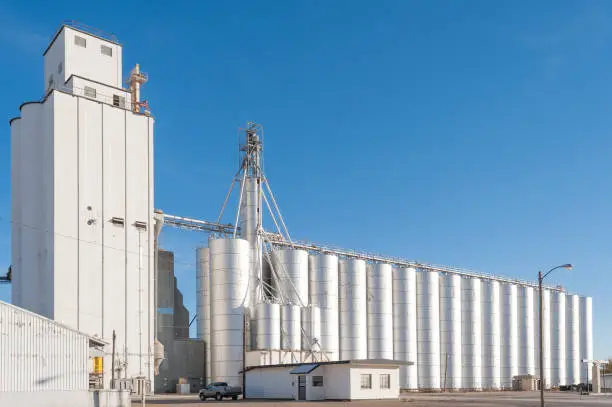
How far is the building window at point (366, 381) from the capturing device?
62938mm

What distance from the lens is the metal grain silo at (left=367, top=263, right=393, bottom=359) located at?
9612 cm

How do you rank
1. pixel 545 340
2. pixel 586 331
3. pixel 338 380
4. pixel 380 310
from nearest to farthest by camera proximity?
pixel 338 380 → pixel 380 310 → pixel 545 340 → pixel 586 331

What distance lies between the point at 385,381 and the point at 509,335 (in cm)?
5554

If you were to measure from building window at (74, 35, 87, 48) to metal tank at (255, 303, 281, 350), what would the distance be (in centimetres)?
3320

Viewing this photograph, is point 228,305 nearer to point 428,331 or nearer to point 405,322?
point 405,322

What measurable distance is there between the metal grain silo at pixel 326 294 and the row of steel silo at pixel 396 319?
4.8 inches

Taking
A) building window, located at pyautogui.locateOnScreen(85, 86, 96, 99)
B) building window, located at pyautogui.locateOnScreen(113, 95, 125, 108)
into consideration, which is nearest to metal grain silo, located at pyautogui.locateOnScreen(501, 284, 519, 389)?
building window, located at pyautogui.locateOnScreen(113, 95, 125, 108)

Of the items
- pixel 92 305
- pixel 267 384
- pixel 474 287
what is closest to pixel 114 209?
pixel 92 305

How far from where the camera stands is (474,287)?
11106 cm

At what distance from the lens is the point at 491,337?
112m

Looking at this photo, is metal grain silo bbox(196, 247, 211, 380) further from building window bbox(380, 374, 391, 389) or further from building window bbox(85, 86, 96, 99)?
building window bbox(380, 374, 391, 389)

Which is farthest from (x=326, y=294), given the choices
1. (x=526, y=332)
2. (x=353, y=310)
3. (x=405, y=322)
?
(x=526, y=332)

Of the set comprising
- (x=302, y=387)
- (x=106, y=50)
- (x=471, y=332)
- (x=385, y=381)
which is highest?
(x=106, y=50)

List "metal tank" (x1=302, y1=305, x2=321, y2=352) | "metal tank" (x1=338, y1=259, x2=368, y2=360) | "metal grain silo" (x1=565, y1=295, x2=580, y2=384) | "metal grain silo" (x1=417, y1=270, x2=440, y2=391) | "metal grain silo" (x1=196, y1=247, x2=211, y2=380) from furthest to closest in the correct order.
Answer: "metal grain silo" (x1=565, y1=295, x2=580, y2=384) < "metal grain silo" (x1=417, y1=270, x2=440, y2=391) < "metal tank" (x1=338, y1=259, x2=368, y2=360) < "metal tank" (x1=302, y1=305, x2=321, y2=352) < "metal grain silo" (x1=196, y1=247, x2=211, y2=380)
